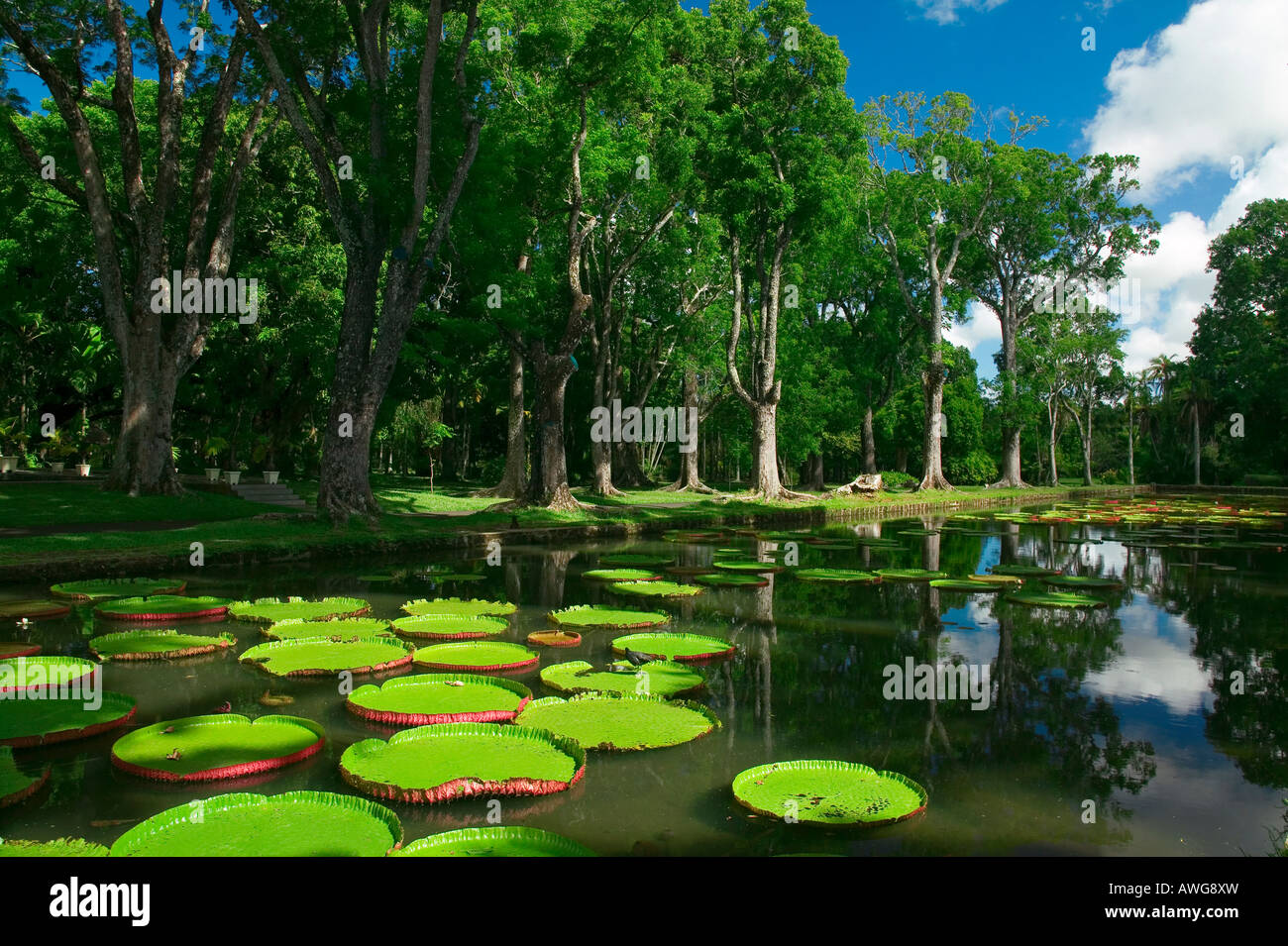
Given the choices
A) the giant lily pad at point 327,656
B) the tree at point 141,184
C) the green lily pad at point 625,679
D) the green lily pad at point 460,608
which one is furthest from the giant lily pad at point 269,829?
the tree at point 141,184

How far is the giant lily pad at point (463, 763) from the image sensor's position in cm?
385

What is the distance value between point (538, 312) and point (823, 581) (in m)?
11.2

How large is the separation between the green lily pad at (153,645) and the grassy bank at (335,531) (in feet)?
12.6

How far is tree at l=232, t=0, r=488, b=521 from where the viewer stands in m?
13.7

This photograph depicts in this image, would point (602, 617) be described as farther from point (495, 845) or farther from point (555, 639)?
point (495, 845)

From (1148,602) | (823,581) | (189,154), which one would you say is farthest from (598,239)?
(1148,602)

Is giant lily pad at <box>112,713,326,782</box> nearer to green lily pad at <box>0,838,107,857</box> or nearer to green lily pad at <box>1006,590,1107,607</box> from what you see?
green lily pad at <box>0,838,107,857</box>

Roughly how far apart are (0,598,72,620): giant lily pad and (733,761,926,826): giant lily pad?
736cm

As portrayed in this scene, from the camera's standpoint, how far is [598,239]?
88.7ft

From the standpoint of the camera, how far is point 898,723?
17.1 feet

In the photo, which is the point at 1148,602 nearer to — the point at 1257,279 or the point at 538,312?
the point at 538,312

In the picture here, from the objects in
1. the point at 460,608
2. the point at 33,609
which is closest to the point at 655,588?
the point at 460,608

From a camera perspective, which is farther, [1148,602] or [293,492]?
[293,492]

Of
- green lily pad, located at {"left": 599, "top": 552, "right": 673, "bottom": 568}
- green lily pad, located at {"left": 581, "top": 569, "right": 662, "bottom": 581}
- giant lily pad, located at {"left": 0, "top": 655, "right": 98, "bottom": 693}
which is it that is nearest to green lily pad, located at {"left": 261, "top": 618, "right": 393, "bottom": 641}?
giant lily pad, located at {"left": 0, "top": 655, "right": 98, "bottom": 693}
